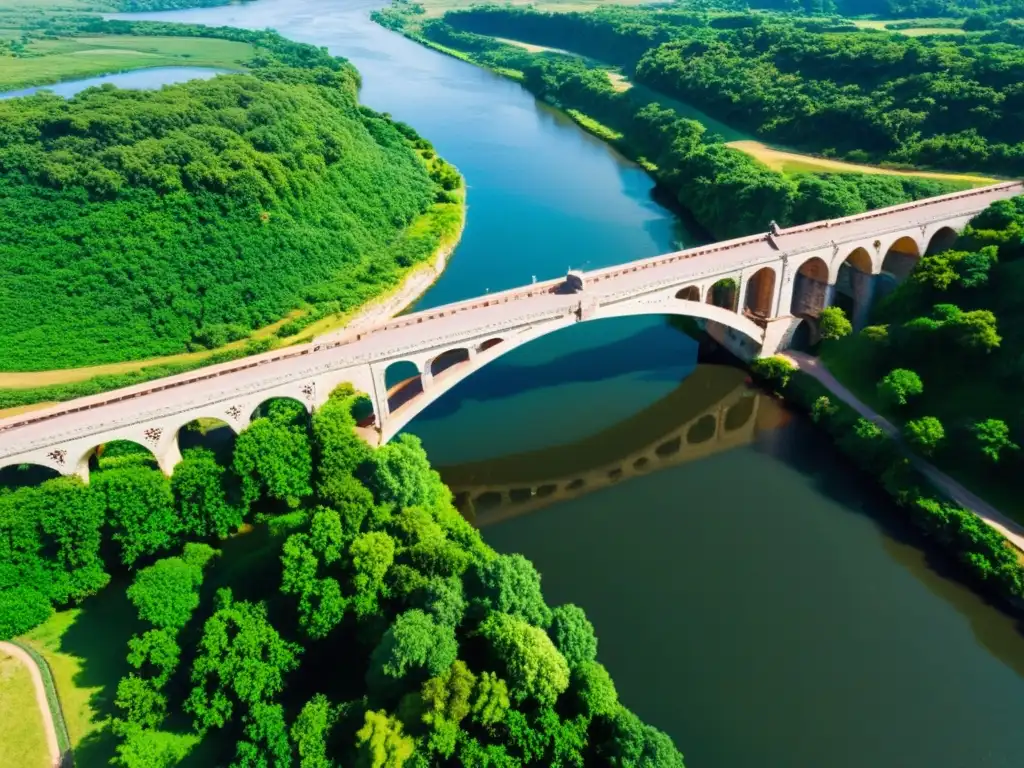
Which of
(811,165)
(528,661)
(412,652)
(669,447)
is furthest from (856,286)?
(412,652)

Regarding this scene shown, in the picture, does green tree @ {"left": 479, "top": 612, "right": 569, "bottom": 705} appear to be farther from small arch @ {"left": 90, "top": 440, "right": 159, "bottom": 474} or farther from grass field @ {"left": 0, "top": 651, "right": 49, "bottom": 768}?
small arch @ {"left": 90, "top": 440, "right": 159, "bottom": 474}

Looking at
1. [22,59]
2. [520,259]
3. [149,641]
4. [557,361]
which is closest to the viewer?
[149,641]

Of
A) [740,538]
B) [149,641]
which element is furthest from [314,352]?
[740,538]

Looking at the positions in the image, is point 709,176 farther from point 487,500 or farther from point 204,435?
point 204,435

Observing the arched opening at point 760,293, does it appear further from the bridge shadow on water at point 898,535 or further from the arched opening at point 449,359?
the arched opening at point 449,359

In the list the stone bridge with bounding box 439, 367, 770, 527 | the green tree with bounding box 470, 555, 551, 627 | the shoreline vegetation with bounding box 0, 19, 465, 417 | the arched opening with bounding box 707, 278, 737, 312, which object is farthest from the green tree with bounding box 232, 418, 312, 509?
the arched opening with bounding box 707, 278, 737, 312

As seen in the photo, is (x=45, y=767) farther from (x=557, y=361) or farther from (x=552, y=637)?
(x=557, y=361)
